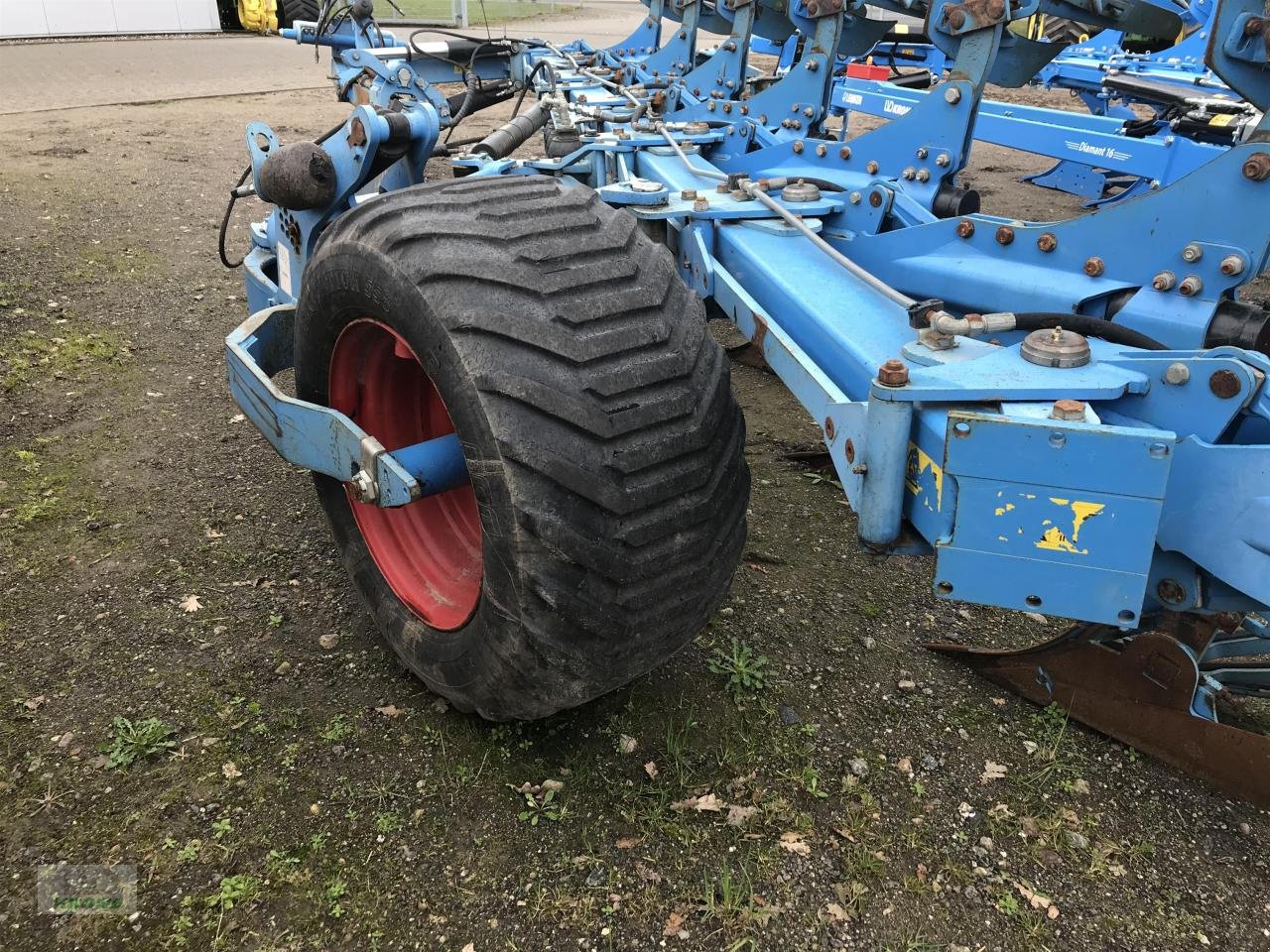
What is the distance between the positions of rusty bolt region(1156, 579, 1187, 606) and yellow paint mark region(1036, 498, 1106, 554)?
28 cm

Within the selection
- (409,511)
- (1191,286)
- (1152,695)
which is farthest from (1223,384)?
(409,511)

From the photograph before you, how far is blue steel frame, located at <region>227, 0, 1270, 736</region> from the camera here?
Answer: 171cm

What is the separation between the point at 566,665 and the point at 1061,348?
1.15m

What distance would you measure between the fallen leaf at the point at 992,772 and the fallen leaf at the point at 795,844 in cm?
51

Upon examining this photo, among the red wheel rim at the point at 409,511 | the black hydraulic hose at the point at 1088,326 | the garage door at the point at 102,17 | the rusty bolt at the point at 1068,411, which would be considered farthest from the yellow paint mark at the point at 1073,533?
the garage door at the point at 102,17

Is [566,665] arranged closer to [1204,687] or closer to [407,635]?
[407,635]

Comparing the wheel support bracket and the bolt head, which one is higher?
the bolt head

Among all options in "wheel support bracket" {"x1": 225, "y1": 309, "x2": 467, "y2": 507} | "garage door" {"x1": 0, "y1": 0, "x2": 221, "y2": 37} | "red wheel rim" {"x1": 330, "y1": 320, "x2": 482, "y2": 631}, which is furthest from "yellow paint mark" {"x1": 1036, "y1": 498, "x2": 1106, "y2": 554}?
"garage door" {"x1": 0, "y1": 0, "x2": 221, "y2": 37}

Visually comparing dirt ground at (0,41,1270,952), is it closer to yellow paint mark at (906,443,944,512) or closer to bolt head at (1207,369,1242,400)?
yellow paint mark at (906,443,944,512)

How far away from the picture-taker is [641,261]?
2.04m

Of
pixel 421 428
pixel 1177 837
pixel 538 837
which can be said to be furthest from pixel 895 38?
pixel 538 837

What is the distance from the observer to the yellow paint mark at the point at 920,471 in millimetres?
1794

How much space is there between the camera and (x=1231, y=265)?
218 cm

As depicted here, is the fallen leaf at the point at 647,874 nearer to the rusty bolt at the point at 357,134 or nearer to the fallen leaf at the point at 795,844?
the fallen leaf at the point at 795,844
